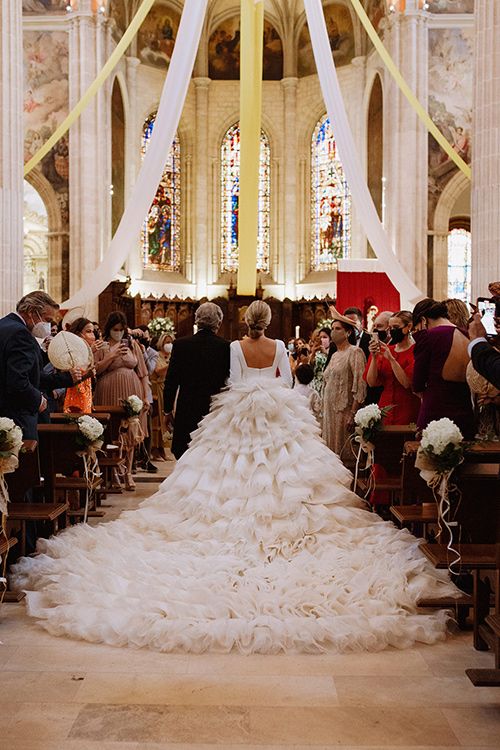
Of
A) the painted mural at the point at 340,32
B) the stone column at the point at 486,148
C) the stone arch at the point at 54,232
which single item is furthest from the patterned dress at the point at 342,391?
the painted mural at the point at 340,32

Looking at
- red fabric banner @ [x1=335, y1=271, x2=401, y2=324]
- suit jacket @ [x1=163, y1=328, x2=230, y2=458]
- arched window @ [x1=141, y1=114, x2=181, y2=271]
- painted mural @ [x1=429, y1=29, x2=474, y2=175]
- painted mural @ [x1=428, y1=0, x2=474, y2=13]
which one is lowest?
suit jacket @ [x1=163, y1=328, x2=230, y2=458]

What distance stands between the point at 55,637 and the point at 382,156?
1606 centimetres

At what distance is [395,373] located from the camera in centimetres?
558

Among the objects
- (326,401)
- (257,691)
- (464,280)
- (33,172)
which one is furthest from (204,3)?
(464,280)

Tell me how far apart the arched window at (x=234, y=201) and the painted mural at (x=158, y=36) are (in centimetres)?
257

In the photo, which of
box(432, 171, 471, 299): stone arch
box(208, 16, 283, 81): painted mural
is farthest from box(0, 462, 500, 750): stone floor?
box(208, 16, 283, 81): painted mural

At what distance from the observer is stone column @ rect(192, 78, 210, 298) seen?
2217cm

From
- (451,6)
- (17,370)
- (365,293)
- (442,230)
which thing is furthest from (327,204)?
(17,370)

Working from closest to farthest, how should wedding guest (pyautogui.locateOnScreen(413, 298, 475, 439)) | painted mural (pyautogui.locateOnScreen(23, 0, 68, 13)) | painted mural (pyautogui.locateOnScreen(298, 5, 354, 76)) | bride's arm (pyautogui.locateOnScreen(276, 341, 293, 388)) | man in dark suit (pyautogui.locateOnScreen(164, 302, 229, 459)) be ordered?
wedding guest (pyautogui.locateOnScreen(413, 298, 475, 439)), bride's arm (pyautogui.locateOnScreen(276, 341, 293, 388)), man in dark suit (pyautogui.locateOnScreen(164, 302, 229, 459)), painted mural (pyautogui.locateOnScreen(23, 0, 68, 13)), painted mural (pyautogui.locateOnScreen(298, 5, 354, 76))

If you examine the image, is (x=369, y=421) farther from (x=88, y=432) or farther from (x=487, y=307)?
(x=88, y=432)

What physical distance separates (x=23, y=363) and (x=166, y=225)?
1818 cm

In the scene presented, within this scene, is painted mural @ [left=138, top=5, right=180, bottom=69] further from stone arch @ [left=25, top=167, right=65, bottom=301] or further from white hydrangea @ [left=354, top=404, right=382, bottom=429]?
white hydrangea @ [left=354, top=404, right=382, bottom=429]

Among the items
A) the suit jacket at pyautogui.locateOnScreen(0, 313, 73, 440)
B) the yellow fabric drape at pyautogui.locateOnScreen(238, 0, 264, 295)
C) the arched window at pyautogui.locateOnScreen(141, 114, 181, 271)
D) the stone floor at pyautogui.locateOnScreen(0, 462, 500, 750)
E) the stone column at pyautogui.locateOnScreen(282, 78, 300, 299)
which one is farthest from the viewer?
the stone column at pyautogui.locateOnScreen(282, 78, 300, 299)

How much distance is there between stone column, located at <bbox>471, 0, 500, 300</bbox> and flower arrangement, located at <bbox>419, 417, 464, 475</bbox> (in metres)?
6.21
